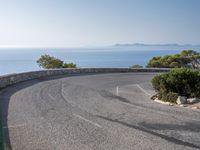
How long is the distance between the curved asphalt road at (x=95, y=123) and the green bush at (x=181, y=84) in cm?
165

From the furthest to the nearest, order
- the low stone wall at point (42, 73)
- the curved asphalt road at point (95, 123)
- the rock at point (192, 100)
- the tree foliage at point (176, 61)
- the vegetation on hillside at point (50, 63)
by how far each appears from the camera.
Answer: the tree foliage at point (176, 61)
the vegetation on hillside at point (50, 63)
the low stone wall at point (42, 73)
the rock at point (192, 100)
the curved asphalt road at point (95, 123)

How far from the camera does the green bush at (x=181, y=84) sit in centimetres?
1767

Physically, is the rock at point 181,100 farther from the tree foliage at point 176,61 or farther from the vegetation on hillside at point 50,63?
the tree foliage at point 176,61

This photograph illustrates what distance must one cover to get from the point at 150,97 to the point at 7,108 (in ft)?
28.2

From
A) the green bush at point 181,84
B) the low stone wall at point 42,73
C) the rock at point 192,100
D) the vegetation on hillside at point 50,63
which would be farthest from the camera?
the vegetation on hillside at point 50,63

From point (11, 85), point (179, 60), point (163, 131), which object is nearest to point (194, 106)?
point (163, 131)

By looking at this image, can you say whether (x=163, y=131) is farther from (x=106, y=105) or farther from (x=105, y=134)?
(x=106, y=105)

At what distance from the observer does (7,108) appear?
1396 cm

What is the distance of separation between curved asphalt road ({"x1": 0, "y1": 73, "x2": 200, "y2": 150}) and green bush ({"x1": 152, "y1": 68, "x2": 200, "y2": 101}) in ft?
5.41

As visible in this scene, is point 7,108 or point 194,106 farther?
point 194,106

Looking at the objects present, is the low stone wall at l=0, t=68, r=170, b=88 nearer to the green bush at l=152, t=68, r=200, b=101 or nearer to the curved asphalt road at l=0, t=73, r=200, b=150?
the curved asphalt road at l=0, t=73, r=200, b=150

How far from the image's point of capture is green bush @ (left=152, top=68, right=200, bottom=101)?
58.0ft

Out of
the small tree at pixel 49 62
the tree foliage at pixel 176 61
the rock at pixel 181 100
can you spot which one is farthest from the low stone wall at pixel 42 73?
the tree foliage at pixel 176 61

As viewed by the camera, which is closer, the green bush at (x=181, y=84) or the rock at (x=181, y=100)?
the rock at (x=181, y=100)
